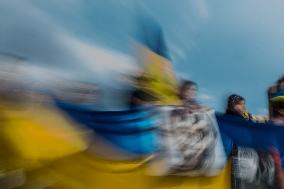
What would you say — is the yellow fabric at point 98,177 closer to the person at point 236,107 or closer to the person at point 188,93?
the person at point 188,93

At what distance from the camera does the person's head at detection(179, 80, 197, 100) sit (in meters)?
5.15

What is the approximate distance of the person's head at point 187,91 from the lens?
5.15m

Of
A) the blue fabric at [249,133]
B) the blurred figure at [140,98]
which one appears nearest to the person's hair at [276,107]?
the blue fabric at [249,133]

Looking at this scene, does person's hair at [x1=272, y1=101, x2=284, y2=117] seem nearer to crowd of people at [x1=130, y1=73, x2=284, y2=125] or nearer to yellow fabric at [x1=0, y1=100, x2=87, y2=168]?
crowd of people at [x1=130, y1=73, x2=284, y2=125]

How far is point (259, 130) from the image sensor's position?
5.48 m

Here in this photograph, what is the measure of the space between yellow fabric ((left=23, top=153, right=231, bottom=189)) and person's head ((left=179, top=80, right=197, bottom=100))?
28.4 inches

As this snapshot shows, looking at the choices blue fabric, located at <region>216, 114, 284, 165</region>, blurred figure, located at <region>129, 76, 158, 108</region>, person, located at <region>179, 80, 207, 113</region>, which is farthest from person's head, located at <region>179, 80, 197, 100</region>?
blurred figure, located at <region>129, 76, 158, 108</region>

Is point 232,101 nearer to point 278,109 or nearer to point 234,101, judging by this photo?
point 234,101

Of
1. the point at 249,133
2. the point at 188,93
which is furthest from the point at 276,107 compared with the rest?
the point at 188,93

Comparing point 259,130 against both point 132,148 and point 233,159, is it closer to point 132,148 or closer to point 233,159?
Answer: point 233,159

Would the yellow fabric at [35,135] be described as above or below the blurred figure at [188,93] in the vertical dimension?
below

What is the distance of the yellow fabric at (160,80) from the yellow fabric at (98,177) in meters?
0.58

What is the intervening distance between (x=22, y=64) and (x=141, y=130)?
0.96m

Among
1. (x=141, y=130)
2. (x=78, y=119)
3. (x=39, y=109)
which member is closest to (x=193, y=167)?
(x=141, y=130)
